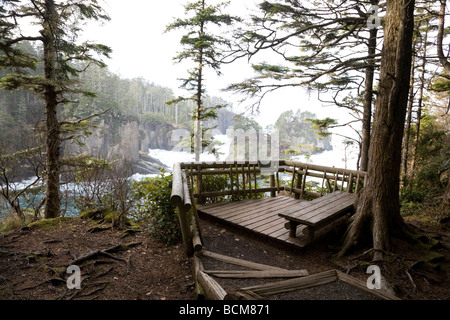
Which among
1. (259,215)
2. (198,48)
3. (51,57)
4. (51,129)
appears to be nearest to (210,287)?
(259,215)

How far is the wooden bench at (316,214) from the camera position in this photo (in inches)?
149

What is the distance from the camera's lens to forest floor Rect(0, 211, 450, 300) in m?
2.66

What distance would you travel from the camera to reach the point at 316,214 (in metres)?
4.00

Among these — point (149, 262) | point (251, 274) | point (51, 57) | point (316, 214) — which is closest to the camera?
point (251, 274)

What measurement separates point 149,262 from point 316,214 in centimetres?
266

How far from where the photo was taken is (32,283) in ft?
8.95

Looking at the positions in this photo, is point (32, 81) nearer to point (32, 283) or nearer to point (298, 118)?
point (32, 283)

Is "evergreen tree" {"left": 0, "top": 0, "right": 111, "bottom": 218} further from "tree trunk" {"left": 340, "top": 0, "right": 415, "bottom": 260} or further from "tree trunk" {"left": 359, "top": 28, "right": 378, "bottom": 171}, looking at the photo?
"tree trunk" {"left": 359, "top": 28, "right": 378, "bottom": 171}

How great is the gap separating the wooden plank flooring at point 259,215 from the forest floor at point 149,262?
202mm

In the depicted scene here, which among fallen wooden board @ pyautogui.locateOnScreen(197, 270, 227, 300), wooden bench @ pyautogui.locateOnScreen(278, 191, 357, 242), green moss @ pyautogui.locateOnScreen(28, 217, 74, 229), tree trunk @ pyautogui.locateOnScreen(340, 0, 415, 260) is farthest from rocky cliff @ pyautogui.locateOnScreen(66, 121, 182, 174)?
fallen wooden board @ pyautogui.locateOnScreen(197, 270, 227, 300)

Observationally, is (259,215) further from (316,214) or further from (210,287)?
(210,287)

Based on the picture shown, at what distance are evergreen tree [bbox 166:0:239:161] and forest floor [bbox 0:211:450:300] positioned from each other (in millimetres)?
7396
